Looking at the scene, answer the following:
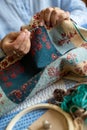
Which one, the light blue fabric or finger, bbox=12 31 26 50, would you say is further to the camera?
the light blue fabric

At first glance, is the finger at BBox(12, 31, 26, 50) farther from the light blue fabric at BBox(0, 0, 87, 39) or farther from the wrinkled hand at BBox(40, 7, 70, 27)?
the light blue fabric at BBox(0, 0, 87, 39)

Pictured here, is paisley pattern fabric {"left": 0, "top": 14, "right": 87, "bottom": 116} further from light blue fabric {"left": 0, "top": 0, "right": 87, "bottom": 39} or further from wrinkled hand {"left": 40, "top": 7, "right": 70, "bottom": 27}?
light blue fabric {"left": 0, "top": 0, "right": 87, "bottom": 39}

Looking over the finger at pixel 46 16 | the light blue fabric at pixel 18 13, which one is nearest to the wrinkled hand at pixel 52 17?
the finger at pixel 46 16

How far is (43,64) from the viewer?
0.61 meters

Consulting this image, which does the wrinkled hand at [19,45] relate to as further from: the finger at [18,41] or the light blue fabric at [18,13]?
the light blue fabric at [18,13]

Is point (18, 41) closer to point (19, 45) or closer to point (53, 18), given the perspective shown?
point (19, 45)

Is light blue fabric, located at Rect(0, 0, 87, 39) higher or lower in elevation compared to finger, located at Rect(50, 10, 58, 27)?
lower

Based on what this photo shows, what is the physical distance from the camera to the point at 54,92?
602 mm

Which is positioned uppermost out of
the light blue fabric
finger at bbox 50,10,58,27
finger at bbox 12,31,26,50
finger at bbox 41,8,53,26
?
finger at bbox 12,31,26,50

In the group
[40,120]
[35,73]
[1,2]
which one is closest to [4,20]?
[1,2]

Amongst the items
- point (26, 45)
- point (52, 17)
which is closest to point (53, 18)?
point (52, 17)

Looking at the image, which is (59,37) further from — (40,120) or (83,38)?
(40,120)

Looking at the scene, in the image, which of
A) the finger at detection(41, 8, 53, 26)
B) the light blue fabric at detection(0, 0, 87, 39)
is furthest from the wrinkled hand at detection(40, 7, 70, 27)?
the light blue fabric at detection(0, 0, 87, 39)

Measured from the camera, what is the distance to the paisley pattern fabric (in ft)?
1.93
